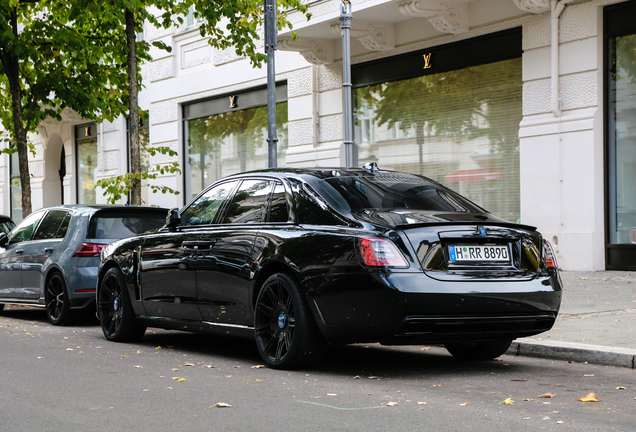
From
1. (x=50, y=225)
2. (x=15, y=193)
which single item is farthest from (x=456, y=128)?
(x=15, y=193)

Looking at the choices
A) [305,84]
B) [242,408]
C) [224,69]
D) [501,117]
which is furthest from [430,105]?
[242,408]

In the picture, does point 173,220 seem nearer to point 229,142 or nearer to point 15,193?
point 229,142

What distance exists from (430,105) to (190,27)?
764cm

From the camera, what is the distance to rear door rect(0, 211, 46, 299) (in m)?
11.4

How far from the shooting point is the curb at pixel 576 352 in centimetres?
673

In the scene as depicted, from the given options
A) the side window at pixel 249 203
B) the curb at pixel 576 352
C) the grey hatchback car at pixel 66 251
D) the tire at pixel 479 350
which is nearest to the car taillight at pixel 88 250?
the grey hatchback car at pixel 66 251

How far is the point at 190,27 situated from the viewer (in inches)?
847

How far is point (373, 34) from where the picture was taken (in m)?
16.5

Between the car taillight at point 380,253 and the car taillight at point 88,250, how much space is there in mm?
5194

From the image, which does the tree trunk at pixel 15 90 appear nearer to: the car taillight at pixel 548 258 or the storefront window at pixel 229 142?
the storefront window at pixel 229 142

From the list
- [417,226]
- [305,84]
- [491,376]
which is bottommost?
[491,376]

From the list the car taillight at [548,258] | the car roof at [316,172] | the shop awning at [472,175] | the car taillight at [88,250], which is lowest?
the car taillight at [88,250]

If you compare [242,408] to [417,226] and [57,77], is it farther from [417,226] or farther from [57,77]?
[57,77]

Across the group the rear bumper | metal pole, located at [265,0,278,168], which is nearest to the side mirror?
the rear bumper
